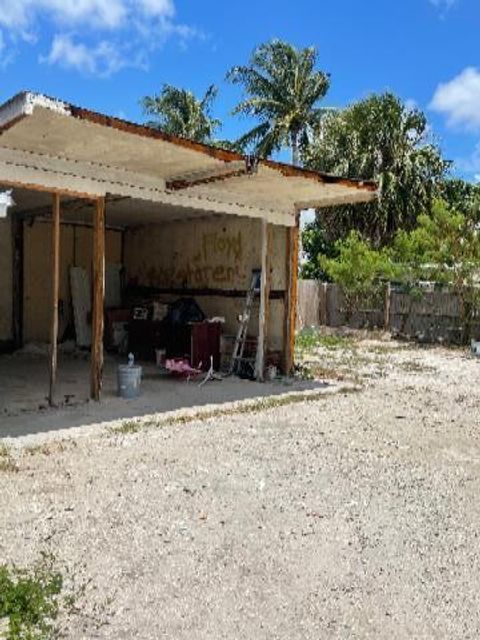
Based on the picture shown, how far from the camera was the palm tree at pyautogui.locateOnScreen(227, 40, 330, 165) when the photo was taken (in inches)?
1091

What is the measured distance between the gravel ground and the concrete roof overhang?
2.71m

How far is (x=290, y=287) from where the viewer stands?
889cm

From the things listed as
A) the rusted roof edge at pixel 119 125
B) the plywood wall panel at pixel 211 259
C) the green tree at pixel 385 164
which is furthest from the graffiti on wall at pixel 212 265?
the green tree at pixel 385 164

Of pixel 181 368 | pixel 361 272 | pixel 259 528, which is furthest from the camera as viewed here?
pixel 361 272

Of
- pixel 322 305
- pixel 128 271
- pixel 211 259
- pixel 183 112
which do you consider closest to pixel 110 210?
pixel 211 259

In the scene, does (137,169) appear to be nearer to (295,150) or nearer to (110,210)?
(110,210)

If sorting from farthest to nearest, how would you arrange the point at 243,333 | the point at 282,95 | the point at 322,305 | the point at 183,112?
the point at 183,112 → the point at 282,95 → the point at 322,305 → the point at 243,333

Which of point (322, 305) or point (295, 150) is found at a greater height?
point (295, 150)

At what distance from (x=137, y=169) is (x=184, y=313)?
3277mm

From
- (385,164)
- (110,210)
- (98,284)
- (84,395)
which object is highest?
(385,164)

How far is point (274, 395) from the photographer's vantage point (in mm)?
7477

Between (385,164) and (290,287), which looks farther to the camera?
(385,164)

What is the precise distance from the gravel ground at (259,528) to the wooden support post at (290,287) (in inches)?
117

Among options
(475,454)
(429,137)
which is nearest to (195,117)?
(429,137)
